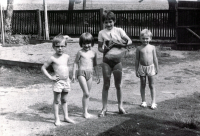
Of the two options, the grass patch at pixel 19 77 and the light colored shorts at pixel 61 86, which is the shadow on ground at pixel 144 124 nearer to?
the light colored shorts at pixel 61 86

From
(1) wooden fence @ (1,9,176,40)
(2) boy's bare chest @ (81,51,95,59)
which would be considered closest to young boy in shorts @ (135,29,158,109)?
(2) boy's bare chest @ (81,51,95,59)

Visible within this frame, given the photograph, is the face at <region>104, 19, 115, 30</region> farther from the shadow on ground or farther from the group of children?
the shadow on ground

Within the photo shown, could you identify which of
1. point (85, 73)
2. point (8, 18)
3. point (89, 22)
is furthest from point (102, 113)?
point (8, 18)

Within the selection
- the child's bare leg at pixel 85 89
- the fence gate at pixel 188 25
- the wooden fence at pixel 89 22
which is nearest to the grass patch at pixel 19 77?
the child's bare leg at pixel 85 89

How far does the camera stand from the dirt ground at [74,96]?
5.32m

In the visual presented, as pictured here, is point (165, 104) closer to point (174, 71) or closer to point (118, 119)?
point (118, 119)

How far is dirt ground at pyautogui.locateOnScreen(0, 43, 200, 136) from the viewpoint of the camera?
5.32 metres

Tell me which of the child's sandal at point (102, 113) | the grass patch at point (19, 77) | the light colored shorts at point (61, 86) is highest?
the light colored shorts at point (61, 86)

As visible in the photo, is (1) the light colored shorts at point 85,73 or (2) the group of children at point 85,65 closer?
(2) the group of children at point 85,65

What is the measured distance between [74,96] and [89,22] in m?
9.19

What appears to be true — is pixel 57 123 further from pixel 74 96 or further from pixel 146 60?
pixel 146 60

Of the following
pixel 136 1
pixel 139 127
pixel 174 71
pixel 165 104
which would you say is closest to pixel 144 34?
pixel 165 104

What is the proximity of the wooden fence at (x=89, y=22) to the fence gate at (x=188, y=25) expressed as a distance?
1.21ft

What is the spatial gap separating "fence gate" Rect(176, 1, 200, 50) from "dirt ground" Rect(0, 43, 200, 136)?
8.42ft
